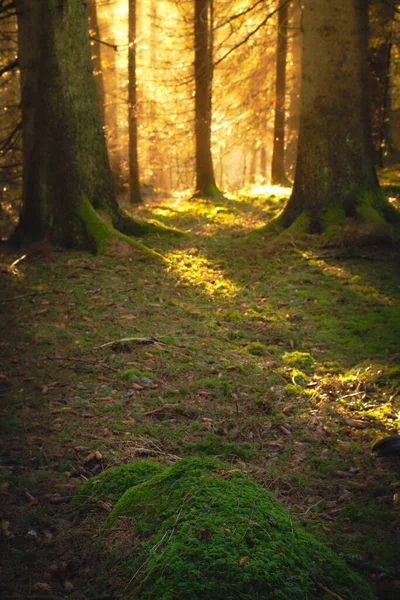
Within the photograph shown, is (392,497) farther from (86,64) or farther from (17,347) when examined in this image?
(86,64)

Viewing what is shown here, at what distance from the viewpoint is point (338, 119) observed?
870 centimetres

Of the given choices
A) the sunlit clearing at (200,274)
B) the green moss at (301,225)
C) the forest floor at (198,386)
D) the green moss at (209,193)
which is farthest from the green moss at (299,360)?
the green moss at (209,193)

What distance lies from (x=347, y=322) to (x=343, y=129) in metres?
4.50

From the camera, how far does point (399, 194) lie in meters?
11.2

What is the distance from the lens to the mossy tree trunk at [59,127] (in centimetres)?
844

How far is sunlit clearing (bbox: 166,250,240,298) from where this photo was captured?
303 inches

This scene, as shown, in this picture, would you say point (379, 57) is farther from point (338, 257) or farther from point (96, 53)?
point (96, 53)

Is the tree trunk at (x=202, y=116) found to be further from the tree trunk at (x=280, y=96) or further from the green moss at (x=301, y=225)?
the green moss at (x=301, y=225)

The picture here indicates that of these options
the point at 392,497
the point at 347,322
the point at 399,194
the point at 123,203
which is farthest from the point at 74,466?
the point at 123,203

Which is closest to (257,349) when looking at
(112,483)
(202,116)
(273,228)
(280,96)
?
(112,483)

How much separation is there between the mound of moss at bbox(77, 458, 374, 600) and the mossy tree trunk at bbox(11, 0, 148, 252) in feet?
21.7

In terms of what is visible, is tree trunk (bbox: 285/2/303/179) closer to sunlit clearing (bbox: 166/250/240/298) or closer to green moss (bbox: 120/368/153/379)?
sunlit clearing (bbox: 166/250/240/298)

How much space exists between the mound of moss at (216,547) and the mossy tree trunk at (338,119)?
7143mm

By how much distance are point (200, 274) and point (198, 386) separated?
3931 millimetres
